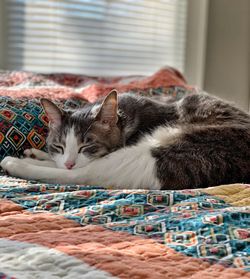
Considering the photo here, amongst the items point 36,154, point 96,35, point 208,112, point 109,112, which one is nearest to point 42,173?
point 36,154

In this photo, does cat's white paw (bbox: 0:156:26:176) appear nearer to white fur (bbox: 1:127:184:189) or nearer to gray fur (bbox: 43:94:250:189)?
white fur (bbox: 1:127:184:189)

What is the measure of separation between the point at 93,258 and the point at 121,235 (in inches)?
6.3

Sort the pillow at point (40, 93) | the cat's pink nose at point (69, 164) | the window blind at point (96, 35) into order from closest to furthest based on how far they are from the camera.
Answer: the cat's pink nose at point (69, 164), the pillow at point (40, 93), the window blind at point (96, 35)

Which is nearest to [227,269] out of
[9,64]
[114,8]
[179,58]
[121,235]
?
[121,235]

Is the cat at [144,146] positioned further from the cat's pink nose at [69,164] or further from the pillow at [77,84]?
the pillow at [77,84]

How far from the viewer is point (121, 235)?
3.09 ft

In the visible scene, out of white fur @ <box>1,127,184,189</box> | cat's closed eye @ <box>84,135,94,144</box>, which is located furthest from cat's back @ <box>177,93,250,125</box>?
cat's closed eye @ <box>84,135,94,144</box>

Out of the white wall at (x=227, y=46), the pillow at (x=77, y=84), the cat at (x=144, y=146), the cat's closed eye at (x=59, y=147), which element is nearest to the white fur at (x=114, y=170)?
the cat at (x=144, y=146)

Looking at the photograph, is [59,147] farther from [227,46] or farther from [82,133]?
[227,46]

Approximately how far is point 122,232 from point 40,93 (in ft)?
3.22

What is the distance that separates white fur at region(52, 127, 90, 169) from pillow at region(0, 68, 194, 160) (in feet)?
0.48

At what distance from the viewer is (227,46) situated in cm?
341

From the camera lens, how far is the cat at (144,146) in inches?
52.4

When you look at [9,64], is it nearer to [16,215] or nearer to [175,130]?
[175,130]
